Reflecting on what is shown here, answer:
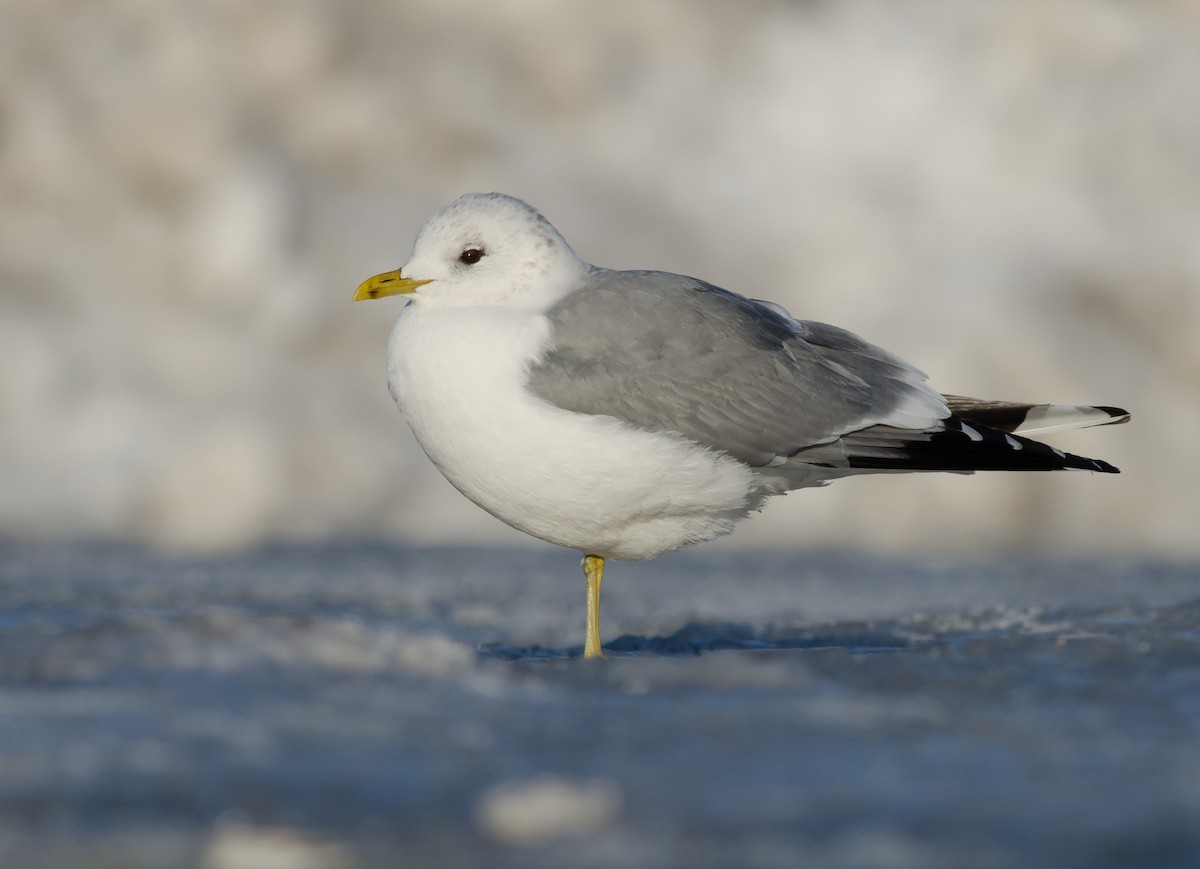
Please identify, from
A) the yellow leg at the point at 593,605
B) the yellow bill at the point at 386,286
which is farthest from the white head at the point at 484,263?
the yellow leg at the point at 593,605

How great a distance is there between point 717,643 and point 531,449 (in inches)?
28.5

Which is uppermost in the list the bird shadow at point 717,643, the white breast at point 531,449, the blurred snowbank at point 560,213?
the blurred snowbank at point 560,213

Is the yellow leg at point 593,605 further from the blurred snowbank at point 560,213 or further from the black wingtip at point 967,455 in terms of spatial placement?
the blurred snowbank at point 560,213

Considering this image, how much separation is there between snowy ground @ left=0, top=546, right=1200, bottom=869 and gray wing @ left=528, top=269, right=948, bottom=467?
0.47 metres

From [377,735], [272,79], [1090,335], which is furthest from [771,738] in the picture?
[272,79]

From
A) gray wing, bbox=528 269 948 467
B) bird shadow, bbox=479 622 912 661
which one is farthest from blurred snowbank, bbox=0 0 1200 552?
gray wing, bbox=528 269 948 467

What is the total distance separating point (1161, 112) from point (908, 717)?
679 cm

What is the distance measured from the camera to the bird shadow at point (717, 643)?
341 centimetres

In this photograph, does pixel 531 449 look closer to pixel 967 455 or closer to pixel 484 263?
pixel 484 263

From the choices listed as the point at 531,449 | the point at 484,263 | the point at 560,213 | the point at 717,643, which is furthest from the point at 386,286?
the point at 560,213

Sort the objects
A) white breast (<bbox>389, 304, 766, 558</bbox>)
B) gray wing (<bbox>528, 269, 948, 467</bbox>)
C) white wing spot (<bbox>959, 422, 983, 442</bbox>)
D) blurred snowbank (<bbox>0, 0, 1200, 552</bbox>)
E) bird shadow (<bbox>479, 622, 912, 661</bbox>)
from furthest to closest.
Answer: blurred snowbank (<bbox>0, 0, 1200, 552</bbox>) → white wing spot (<bbox>959, 422, 983, 442</bbox>) → bird shadow (<bbox>479, 622, 912, 661</bbox>) → gray wing (<bbox>528, 269, 948, 467</bbox>) → white breast (<bbox>389, 304, 766, 558</bbox>)

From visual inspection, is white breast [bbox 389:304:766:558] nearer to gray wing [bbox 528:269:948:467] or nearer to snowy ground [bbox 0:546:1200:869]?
gray wing [bbox 528:269:948:467]

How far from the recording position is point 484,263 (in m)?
3.48

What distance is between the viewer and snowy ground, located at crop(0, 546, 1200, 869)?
5.82 feet
